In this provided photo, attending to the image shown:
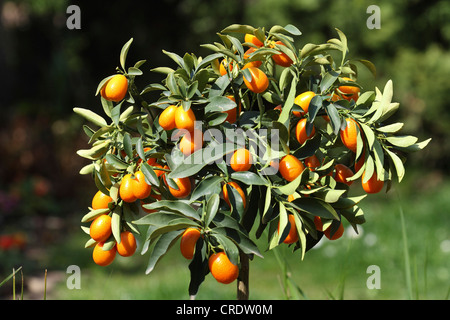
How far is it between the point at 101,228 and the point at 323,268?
2.92 metres

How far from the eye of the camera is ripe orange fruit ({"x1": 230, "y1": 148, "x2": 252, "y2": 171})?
1.24 metres

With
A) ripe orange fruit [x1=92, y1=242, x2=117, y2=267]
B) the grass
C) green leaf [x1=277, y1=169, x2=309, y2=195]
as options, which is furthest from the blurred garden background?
green leaf [x1=277, y1=169, x2=309, y2=195]

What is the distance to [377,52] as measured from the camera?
640 cm

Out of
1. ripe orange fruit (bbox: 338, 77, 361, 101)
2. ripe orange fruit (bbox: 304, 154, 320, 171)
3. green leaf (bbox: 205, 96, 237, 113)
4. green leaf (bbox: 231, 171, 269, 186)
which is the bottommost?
green leaf (bbox: 231, 171, 269, 186)

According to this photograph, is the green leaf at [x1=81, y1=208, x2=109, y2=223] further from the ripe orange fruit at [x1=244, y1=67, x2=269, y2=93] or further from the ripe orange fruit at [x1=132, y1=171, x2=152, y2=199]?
the ripe orange fruit at [x1=244, y1=67, x2=269, y2=93]

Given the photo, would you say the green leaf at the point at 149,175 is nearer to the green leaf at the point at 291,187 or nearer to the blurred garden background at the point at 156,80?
the green leaf at the point at 291,187

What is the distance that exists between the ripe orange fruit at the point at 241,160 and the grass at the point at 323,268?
164cm

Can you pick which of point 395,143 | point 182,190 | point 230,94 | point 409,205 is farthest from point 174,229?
point 409,205

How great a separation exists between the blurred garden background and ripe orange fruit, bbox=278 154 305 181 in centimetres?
172

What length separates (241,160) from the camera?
48.9 inches

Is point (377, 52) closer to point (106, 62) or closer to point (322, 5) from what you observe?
point (322, 5)

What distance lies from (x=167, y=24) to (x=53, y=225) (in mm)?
3296

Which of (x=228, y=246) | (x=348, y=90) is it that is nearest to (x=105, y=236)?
(x=228, y=246)

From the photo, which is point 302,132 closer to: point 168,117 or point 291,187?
point 291,187
